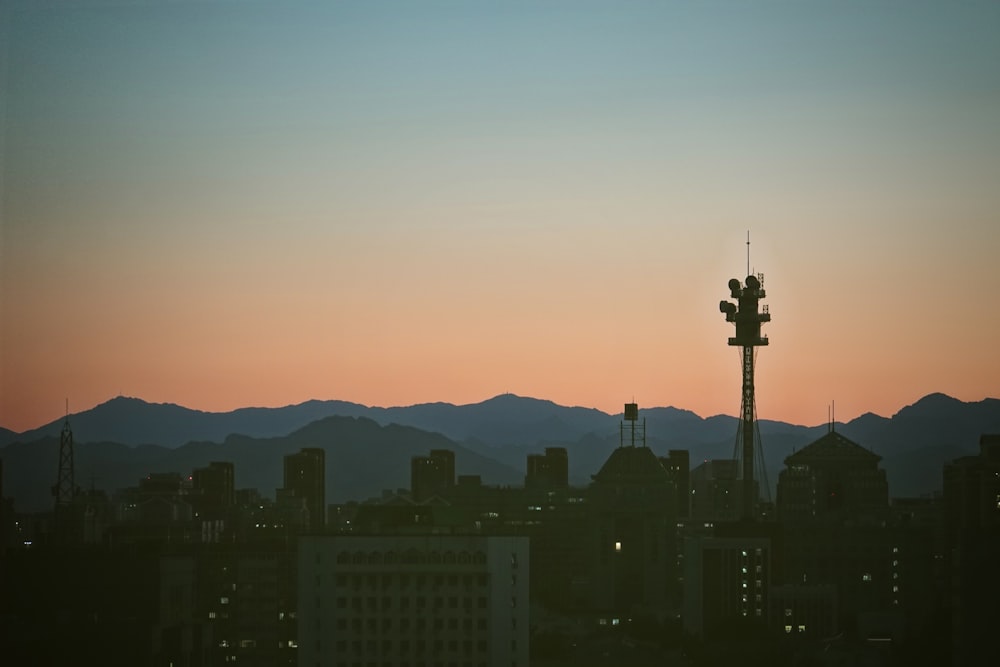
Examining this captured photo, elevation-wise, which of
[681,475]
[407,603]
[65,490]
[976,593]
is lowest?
[407,603]

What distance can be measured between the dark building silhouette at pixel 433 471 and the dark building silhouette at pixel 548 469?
135 cm

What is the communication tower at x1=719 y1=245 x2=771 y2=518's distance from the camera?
25.8 meters

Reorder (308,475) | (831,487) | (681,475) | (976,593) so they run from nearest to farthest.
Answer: (976,593)
(308,475)
(831,487)
(681,475)

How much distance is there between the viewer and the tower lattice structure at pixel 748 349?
84.6 ft

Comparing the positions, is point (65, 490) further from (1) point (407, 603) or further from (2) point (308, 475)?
(2) point (308, 475)

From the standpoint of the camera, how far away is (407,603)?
436 inches

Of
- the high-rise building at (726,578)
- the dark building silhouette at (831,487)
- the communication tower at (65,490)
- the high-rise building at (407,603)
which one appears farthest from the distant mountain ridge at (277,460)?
the dark building silhouette at (831,487)

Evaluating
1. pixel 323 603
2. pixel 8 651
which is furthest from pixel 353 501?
pixel 8 651

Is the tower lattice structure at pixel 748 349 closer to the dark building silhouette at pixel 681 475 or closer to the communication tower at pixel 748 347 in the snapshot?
the communication tower at pixel 748 347

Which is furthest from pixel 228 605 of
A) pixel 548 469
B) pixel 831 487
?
pixel 548 469

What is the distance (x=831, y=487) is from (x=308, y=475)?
312 inches

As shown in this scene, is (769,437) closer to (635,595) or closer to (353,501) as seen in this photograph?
(635,595)

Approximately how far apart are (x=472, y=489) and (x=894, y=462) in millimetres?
7999

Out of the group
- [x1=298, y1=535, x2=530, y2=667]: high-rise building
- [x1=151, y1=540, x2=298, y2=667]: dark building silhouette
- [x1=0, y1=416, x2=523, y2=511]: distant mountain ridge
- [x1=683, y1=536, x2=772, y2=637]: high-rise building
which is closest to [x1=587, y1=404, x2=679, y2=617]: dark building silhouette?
[x1=683, y1=536, x2=772, y2=637]: high-rise building
